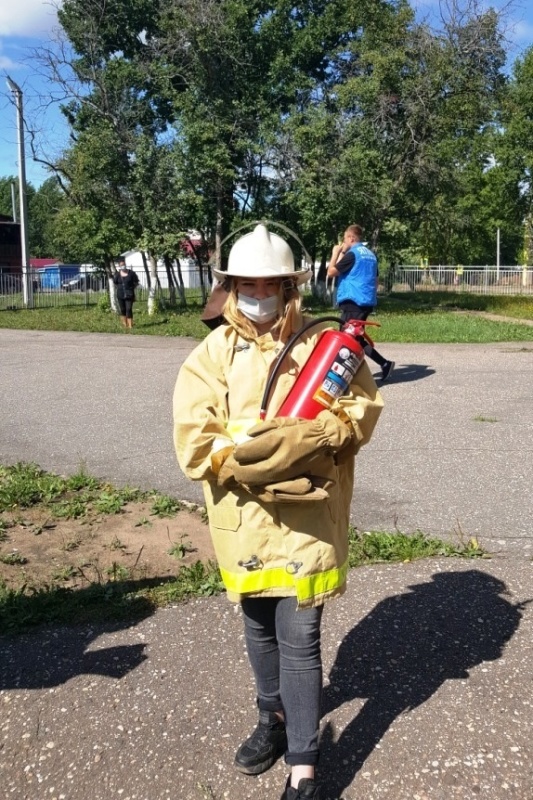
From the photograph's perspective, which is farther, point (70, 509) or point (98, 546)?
point (70, 509)

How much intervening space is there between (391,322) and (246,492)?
1770cm

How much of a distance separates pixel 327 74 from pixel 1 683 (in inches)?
1089

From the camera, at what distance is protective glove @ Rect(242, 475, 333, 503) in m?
2.34

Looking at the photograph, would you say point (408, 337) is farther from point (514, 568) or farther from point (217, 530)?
point (217, 530)

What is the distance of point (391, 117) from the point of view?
24.0 metres

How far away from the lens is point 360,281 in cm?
856

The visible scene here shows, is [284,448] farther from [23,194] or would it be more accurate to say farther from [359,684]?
[23,194]

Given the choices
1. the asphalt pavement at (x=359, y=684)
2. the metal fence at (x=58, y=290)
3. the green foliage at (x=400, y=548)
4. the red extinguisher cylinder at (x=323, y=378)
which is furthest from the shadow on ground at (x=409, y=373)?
the metal fence at (x=58, y=290)

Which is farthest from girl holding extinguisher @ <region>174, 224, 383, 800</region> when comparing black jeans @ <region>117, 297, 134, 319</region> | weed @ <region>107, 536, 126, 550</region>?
black jeans @ <region>117, 297, 134, 319</region>

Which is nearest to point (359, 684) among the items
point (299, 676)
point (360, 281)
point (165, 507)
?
point (299, 676)

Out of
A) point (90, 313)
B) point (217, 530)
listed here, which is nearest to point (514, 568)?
point (217, 530)

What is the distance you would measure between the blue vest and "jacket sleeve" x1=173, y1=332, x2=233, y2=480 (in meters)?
6.15

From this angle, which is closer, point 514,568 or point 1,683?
point 1,683

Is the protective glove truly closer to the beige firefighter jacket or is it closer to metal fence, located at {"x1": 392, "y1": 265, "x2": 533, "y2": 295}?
the beige firefighter jacket
